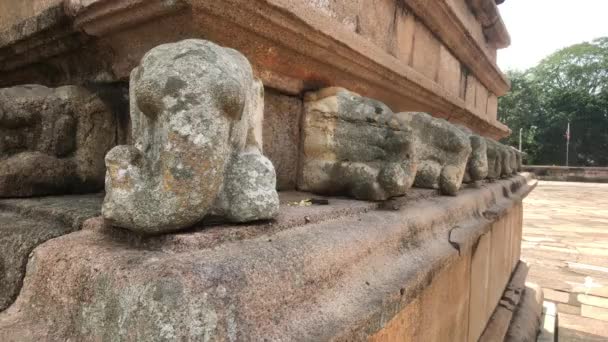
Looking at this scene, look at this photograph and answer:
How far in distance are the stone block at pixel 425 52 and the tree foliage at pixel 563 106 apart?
100 feet

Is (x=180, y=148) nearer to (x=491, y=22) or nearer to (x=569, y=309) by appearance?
(x=491, y=22)

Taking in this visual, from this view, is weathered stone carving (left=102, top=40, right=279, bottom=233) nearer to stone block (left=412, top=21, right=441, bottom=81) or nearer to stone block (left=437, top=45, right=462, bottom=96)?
stone block (left=412, top=21, right=441, bottom=81)

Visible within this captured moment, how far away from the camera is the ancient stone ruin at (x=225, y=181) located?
684mm

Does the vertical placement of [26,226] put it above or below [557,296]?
above

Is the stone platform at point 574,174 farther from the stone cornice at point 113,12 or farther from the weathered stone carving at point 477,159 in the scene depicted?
the stone cornice at point 113,12

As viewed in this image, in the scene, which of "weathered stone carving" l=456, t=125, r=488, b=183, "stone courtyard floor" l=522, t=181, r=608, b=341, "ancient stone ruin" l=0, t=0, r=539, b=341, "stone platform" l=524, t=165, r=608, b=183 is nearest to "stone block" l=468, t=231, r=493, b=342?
"ancient stone ruin" l=0, t=0, r=539, b=341

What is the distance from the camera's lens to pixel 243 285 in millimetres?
653

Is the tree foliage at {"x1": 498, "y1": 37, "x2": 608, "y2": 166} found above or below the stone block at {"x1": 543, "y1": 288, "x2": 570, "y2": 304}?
above

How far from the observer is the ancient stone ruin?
2.24 feet

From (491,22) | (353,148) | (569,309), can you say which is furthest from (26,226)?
(569,309)

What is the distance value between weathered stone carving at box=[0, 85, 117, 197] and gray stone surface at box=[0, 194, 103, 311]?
0.24ft

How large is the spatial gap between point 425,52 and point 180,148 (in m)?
2.24

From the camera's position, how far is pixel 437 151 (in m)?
1.77

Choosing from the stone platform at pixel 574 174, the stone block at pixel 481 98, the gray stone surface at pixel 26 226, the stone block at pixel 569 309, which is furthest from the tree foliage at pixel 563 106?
the gray stone surface at pixel 26 226
